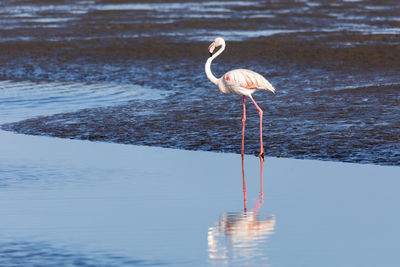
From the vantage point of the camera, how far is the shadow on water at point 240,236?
21.1ft

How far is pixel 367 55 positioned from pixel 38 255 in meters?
14.8

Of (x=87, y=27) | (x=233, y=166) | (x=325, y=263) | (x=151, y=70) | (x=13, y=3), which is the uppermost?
(x=13, y=3)

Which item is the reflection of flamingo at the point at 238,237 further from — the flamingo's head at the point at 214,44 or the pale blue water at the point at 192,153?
the flamingo's head at the point at 214,44

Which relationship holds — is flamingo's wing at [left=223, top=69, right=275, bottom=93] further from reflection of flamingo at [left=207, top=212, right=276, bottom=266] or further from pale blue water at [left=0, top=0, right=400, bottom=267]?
reflection of flamingo at [left=207, top=212, right=276, bottom=266]

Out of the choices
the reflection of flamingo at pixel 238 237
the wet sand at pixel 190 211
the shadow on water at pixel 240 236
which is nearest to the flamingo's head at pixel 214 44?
the wet sand at pixel 190 211

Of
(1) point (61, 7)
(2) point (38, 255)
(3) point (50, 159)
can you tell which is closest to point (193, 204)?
(2) point (38, 255)

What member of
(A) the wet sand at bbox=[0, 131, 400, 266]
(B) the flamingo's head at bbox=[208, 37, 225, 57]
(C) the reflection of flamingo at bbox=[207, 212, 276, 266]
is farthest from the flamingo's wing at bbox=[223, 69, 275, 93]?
(C) the reflection of flamingo at bbox=[207, 212, 276, 266]

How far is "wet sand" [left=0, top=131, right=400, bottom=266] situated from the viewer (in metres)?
6.53

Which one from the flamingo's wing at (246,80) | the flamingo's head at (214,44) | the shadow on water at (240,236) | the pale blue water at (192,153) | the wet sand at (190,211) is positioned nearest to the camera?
the shadow on water at (240,236)

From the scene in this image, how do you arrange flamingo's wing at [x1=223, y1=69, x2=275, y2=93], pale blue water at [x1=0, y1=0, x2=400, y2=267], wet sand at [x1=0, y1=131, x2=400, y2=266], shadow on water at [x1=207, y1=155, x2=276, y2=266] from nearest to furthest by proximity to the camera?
1. shadow on water at [x1=207, y1=155, x2=276, y2=266]
2. wet sand at [x1=0, y1=131, x2=400, y2=266]
3. pale blue water at [x1=0, y1=0, x2=400, y2=267]
4. flamingo's wing at [x1=223, y1=69, x2=275, y2=93]

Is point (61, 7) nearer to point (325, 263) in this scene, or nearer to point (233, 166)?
point (233, 166)

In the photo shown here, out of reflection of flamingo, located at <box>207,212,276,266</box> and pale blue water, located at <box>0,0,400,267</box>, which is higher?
pale blue water, located at <box>0,0,400,267</box>

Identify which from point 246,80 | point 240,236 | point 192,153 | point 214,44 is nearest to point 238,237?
point 240,236

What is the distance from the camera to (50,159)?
1047cm
